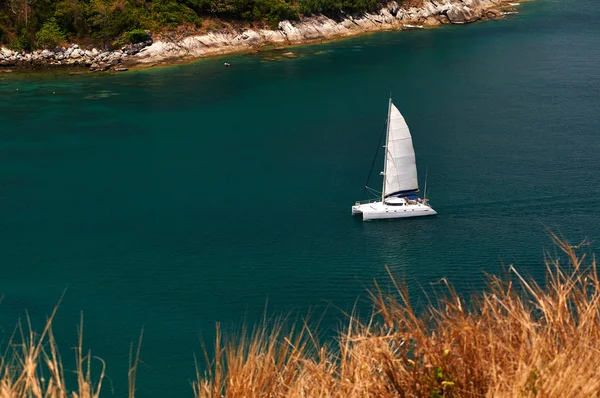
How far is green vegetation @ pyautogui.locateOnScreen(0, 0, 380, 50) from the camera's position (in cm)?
9869

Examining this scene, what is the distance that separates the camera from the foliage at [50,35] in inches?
3848

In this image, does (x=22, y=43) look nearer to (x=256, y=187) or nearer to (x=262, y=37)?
(x=262, y=37)

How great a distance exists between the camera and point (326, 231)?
49625 mm

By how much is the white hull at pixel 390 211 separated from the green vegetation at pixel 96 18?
5945 cm

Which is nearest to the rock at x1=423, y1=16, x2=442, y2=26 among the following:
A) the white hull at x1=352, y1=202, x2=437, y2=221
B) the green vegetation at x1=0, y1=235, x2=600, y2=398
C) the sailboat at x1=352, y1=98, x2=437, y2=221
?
the sailboat at x1=352, y1=98, x2=437, y2=221

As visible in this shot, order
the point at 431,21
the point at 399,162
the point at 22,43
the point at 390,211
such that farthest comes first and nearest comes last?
the point at 431,21 < the point at 22,43 < the point at 399,162 < the point at 390,211

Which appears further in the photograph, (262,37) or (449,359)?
(262,37)

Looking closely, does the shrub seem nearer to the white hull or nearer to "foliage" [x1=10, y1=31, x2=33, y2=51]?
"foliage" [x1=10, y1=31, x2=33, y2=51]

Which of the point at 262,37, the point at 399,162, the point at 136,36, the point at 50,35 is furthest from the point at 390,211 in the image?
the point at 50,35

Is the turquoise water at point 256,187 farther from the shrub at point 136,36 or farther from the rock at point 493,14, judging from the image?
the rock at point 493,14

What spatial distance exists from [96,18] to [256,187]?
181 feet

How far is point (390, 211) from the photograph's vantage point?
171 feet

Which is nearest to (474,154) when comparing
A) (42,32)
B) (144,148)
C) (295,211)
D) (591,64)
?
(295,211)

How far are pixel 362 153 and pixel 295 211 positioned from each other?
13.4 m
